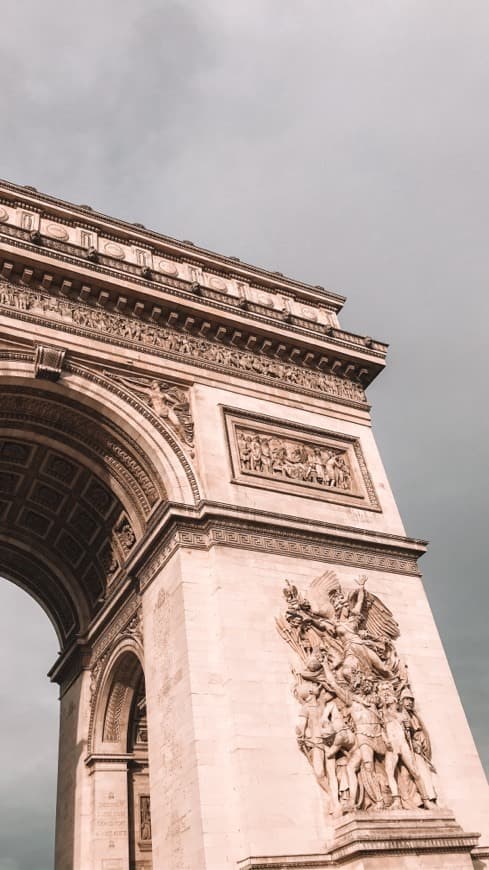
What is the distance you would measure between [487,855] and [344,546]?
5589mm

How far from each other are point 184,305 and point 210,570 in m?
6.20

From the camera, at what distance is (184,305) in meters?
15.9

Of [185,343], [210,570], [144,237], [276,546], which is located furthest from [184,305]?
[210,570]

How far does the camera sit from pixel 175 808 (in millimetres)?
10828

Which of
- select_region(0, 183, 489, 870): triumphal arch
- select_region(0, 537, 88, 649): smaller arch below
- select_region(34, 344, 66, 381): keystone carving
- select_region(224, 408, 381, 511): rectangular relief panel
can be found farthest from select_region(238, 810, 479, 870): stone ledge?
select_region(34, 344, 66, 381): keystone carving

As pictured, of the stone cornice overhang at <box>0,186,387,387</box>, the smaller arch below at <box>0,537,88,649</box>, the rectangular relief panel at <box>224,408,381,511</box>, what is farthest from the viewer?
the smaller arch below at <box>0,537,88,649</box>

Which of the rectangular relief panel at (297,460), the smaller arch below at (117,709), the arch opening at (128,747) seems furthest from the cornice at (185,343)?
the smaller arch below at (117,709)

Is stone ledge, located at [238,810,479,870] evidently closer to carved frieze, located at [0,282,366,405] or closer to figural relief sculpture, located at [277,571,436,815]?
figural relief sculpture, located at [277,571,436,815]

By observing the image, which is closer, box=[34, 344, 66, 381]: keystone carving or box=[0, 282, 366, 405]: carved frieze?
box=[34, 344, 66, 381]: keystone carving

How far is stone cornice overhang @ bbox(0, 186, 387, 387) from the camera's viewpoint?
14.5 metres

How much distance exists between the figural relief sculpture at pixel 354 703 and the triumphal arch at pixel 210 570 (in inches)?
1.5

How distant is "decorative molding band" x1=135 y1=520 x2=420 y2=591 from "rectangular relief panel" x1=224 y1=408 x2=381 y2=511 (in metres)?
1.10

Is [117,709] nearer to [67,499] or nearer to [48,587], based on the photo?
[48,587]

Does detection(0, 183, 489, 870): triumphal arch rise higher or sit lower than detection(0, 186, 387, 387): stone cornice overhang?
lower
